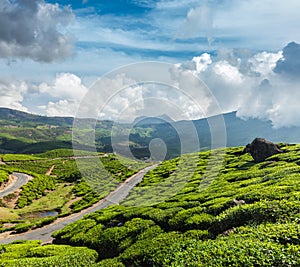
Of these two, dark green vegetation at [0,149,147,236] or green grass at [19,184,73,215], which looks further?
green grass at [19,184,73,215]

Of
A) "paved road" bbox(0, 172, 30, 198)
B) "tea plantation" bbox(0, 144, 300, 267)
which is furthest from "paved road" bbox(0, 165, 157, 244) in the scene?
"paved road" bbox(0, 172, 30, 198)

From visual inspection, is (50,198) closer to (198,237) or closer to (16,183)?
(16,183)

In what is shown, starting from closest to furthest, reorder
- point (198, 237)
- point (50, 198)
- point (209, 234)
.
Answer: point (198, 237)
point (209, 234)
point (50, 198)

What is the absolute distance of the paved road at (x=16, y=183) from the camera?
73750 millimetres

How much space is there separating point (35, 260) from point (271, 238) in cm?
1614

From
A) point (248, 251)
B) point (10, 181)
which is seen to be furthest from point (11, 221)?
point (248, 251)

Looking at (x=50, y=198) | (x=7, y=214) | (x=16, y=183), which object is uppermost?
(x=16, y=183)

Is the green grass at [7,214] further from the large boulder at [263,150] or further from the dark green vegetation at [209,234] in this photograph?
the large boulder at [263,150]

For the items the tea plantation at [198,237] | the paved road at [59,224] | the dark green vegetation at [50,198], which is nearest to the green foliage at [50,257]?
the tea plantation at [198,237]

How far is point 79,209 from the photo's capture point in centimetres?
5356

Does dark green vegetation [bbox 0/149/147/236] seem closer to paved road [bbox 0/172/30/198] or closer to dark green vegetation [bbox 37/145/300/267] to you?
paved road [bbox 0/172/30/198]

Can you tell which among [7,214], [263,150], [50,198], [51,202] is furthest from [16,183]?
[263,150]

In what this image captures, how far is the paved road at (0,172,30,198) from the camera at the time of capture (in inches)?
2904

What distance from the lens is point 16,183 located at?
8369 cm
